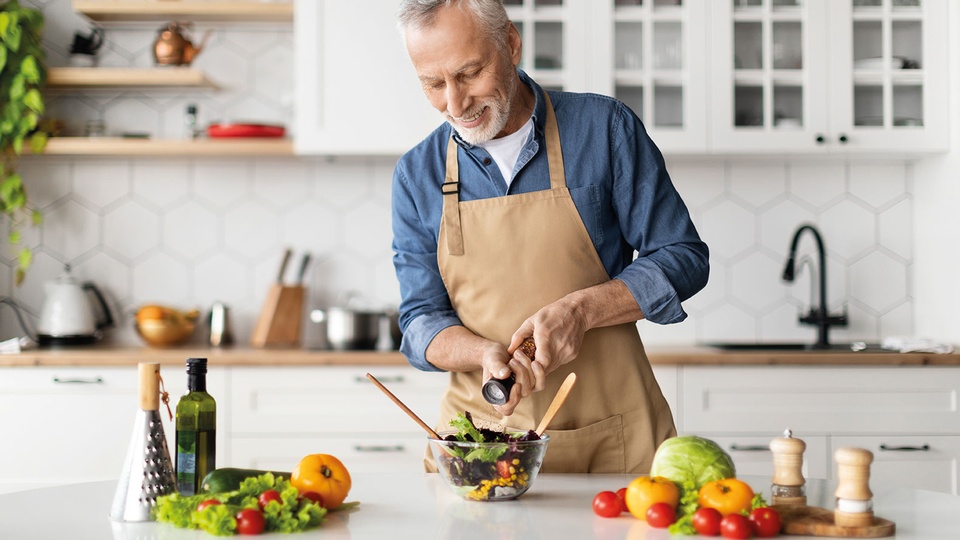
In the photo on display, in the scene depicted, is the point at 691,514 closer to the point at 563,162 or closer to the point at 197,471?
the point at 197,471

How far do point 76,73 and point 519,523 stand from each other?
286 centimetres

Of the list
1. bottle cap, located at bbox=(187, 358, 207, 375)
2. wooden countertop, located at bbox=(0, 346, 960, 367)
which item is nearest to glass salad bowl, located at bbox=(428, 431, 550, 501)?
bottle cap, located at bbox=(187, 358, 207, 375)

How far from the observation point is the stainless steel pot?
3.45 meters

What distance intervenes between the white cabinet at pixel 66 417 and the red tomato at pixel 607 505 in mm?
2058

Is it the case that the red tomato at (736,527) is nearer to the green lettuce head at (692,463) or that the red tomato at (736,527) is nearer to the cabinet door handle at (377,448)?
the green lettuce head at (692,463)

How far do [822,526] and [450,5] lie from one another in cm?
109

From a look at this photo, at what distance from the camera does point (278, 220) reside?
153 inches

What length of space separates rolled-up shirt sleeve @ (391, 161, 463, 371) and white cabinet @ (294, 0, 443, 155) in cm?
142

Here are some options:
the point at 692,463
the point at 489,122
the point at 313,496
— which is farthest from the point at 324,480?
the point at 489,122

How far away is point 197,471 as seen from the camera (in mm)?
1510

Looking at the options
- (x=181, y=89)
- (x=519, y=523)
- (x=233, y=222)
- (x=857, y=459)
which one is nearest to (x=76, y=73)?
(x=181, y=89)

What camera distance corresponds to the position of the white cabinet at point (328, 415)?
323cm

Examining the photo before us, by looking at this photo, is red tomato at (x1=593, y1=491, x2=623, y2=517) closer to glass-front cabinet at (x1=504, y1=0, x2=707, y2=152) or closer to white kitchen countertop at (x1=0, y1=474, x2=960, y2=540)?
white kitchen countertop at (x1=0, y1=474, x2=960, y2=540)

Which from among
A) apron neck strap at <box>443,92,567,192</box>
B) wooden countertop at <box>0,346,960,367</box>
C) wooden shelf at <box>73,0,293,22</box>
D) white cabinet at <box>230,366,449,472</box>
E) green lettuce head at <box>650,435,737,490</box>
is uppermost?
wooden shelf at <box>73,0,293,22</box>
